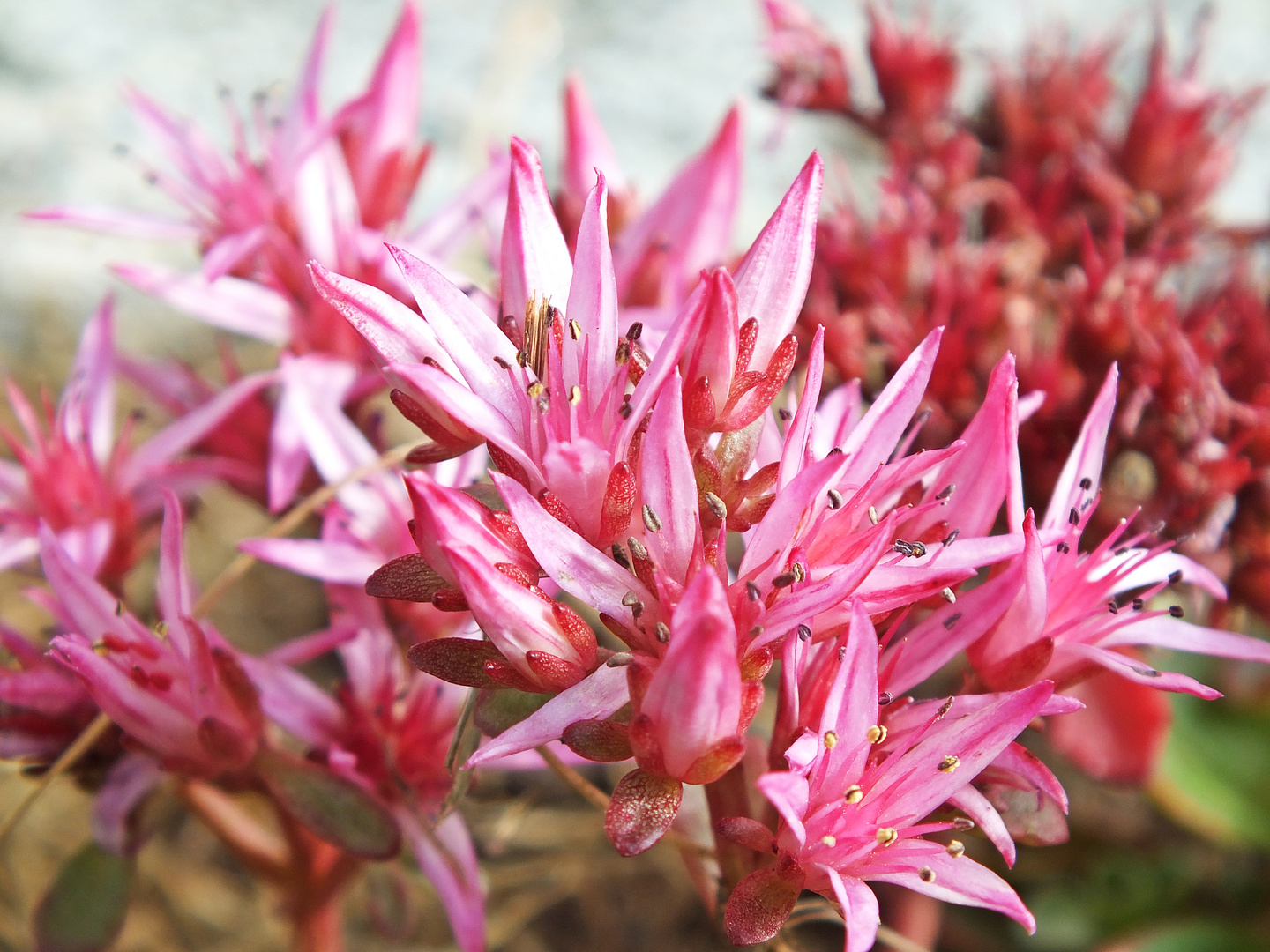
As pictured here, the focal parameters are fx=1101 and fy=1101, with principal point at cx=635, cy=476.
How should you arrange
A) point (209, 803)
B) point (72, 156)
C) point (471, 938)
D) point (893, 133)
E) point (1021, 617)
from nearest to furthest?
point (1021, 617), point (471, 938), point (209, 803), point (893, 133), point (72, 156)

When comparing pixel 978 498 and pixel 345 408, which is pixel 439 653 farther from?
pixel 345 408

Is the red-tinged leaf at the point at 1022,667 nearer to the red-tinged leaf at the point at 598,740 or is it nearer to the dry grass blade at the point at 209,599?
the red-tinged leaf at the point at 598,740

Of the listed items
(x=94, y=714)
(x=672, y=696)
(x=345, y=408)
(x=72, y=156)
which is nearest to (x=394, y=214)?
(x=345, y=408)

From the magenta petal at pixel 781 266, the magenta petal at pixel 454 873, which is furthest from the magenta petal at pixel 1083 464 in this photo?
the magenta petal at pixel 454 873

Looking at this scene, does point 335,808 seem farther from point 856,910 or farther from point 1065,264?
point 1065,264

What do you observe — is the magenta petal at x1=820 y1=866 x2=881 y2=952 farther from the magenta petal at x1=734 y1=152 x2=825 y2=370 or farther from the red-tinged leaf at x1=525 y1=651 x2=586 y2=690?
the magenta petal at x1=734 y1=152 x2=825 y2=370

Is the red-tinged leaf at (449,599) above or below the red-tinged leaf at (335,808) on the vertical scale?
above
